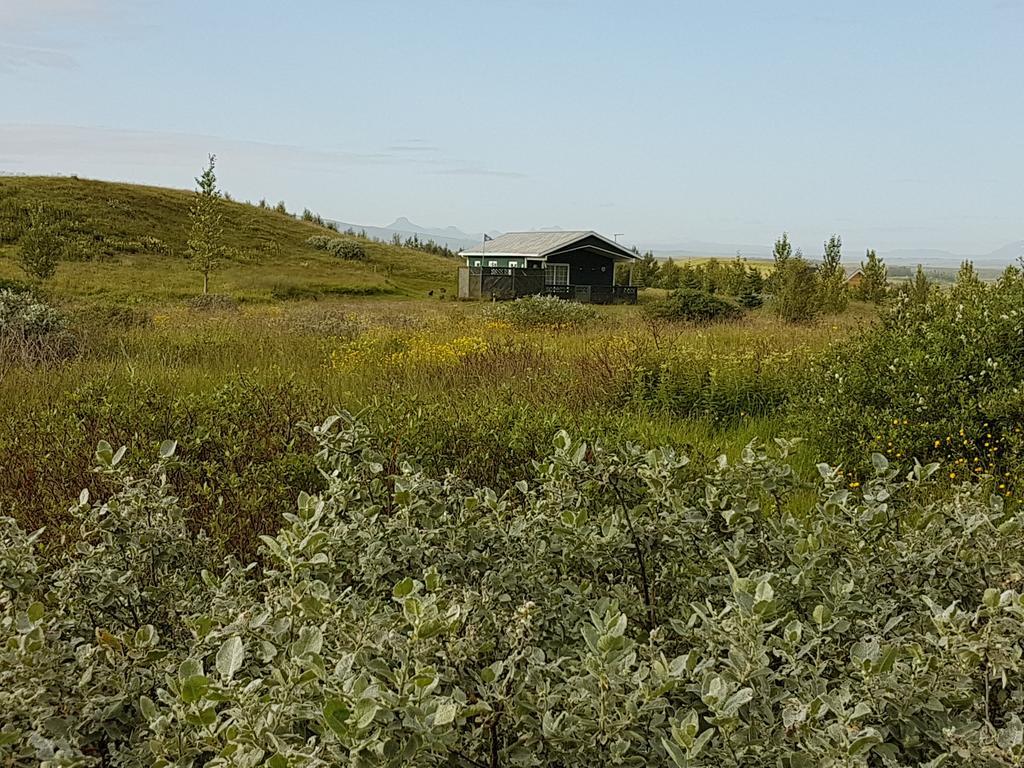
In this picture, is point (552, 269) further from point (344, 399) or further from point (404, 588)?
point (404, 588)

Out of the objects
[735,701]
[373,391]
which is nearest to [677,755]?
[735,701]

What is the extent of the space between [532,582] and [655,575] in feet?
1.33

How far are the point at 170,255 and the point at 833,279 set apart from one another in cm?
2871

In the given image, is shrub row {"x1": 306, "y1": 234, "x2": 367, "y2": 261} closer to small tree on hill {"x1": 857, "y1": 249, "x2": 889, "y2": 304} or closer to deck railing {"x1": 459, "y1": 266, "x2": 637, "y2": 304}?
deck railing {"x1": 459, "y1": 266, "x2": 637, "y2": 304}

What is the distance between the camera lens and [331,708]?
1048 mm

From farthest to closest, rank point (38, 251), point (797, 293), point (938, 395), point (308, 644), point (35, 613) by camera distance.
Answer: point (38, 251)
point (797, 293)
point (938, 395)
point (35, 613)
point (308, 644)

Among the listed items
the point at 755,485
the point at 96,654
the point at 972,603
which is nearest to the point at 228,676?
the point at 96,654

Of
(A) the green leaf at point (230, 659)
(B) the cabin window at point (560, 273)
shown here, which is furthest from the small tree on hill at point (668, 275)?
(A) the green leaf at point (230, 659)

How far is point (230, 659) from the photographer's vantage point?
1251 millimetres

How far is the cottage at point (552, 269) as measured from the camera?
30.4m

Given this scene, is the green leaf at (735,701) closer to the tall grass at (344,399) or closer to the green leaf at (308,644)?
the green leaf at (308,644)

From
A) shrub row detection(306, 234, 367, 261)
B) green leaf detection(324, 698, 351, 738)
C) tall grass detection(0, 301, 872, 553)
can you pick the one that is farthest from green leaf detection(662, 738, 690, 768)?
shrub row detection(306, 234, 367, 261)

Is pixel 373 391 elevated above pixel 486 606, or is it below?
below

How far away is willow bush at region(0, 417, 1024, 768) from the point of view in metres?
1.19
